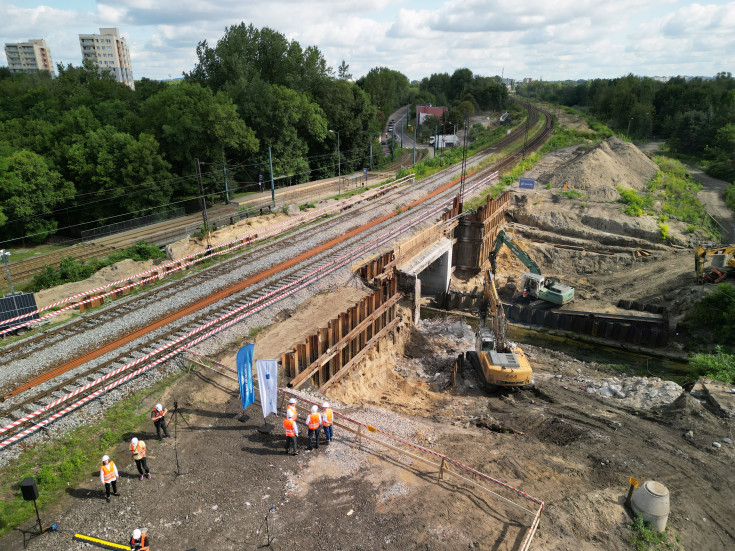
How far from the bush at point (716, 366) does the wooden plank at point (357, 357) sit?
16.4 m

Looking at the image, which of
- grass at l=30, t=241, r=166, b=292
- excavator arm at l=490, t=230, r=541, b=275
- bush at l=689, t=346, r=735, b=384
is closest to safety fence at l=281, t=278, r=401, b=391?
excavator arm at l=490, t=230, r=541, b=275

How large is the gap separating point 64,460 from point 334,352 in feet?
33.9

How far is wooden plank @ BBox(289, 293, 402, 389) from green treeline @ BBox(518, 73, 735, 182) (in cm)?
7767

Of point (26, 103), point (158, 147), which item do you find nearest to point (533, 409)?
point (158, 147)

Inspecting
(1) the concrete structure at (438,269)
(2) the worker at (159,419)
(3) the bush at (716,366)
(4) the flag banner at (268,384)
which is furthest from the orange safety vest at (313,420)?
(1) the concrete structure at (438,269)

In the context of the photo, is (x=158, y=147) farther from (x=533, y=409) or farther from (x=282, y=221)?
(x=533, y=409)

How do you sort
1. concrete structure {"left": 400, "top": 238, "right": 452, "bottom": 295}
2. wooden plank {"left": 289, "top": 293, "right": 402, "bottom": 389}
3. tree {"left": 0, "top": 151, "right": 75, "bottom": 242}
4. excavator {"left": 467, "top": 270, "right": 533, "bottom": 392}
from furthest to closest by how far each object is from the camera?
tree {"left": 0, "top": 151, "right": 75, "bottom": 242}
concrete structure {"left": 400, "top": 238, "right": 452, "bottom": 295}
excavator {"left": 467, "top": 270, "right": 533, "bottom": 392}
wooden plank {"left": 289, "top": 293, "right": 402, "bottom": 389}

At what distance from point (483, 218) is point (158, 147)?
34.7 meters

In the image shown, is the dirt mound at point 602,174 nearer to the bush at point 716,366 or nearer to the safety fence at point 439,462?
the bush at point 716,366

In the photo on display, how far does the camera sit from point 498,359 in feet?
75.0

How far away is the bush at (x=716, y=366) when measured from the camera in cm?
2311

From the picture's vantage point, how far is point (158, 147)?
49000 mm

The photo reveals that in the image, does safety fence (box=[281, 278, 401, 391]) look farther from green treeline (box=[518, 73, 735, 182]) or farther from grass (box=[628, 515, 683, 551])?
green treeline (box=[518, 73, 735, 182])

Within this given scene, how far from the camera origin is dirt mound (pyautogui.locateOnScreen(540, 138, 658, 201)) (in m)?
55.4
